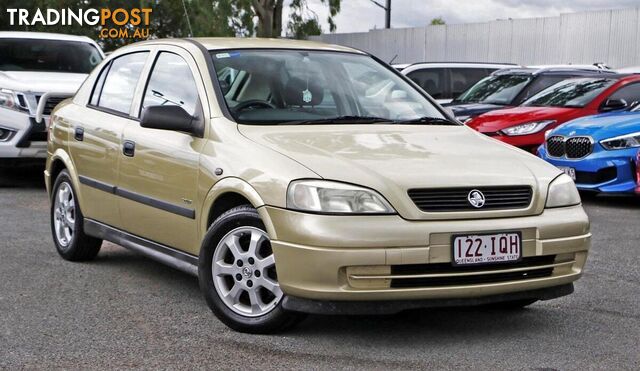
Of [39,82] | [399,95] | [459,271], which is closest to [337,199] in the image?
[459,271]

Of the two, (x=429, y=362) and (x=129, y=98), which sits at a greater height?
(x=129, y=98)

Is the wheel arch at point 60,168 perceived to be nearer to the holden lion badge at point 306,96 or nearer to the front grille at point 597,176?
the holden lion badge at point 306,96

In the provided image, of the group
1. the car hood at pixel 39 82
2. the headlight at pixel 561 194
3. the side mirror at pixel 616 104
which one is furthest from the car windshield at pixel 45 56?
the headlight at pixel 561 194

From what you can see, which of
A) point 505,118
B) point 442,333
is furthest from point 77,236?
point 505,118

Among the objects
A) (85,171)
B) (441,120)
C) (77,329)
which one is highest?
(441,120)

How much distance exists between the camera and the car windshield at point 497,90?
15.4m

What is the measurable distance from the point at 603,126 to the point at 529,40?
26.1 m

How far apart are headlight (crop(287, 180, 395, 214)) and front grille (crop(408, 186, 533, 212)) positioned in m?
0.17

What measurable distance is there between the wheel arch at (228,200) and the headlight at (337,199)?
219 millimetres

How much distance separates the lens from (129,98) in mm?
6762

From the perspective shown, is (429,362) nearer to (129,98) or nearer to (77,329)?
(77,329)

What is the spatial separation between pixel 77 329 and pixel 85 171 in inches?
73.9

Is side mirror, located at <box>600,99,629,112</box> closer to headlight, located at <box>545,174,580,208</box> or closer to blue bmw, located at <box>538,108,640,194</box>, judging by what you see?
blue bmw, located at <box>538,108,640,194</box>

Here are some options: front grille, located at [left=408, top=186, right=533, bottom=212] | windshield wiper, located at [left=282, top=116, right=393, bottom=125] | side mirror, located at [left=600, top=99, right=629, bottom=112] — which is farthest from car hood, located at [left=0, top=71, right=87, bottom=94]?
front grille, located at [left=408, top=186, right=533, bottom=212]
